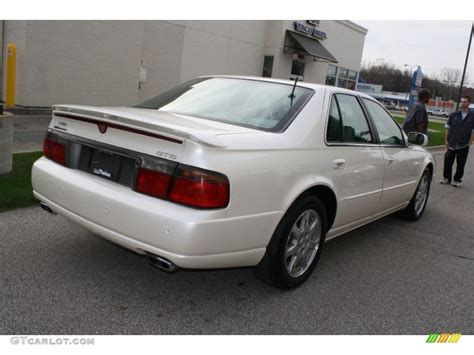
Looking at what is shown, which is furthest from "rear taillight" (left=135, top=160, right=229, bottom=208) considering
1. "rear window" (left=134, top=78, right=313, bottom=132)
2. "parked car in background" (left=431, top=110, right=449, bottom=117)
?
"parked car in background" (left=431, top=110, right=449, bottom=117)

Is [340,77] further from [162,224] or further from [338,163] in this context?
[162,224]

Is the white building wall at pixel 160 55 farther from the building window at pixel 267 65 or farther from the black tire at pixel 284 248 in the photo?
the black tire at pixel 284 248

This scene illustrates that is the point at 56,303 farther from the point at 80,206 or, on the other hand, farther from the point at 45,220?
the point at 45,220

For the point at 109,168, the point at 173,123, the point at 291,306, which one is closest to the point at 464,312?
the point at 291,306

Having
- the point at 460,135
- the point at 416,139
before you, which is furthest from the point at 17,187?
the point at 460,135

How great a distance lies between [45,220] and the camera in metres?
4.51

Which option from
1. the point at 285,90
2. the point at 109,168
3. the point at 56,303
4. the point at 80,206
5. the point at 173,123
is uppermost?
the point at 285,90

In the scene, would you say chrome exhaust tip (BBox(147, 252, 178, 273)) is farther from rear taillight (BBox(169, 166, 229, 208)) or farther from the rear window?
the rear window

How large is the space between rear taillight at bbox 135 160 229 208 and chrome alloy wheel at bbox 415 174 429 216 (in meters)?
3.90

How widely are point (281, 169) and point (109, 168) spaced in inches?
44.4

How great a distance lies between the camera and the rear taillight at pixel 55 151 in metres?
3.37

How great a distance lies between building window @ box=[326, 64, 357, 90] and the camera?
78.1 feet

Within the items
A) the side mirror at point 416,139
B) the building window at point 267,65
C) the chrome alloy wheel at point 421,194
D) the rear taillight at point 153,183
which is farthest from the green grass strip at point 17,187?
the building window at point 267,65

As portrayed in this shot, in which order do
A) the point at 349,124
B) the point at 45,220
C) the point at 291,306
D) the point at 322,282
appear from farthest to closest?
the point at 45,220 < the point at 349,124 < the point at 322,282 < the point at 291,306
